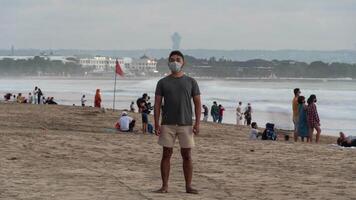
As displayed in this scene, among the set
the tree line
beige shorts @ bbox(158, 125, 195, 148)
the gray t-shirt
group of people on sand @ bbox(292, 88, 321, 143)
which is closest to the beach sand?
beige shorts @ bbox(158, 125, 195, 148)

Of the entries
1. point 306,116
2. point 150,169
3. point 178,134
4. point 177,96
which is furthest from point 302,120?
point 177,96

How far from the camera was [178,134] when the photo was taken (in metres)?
7.54

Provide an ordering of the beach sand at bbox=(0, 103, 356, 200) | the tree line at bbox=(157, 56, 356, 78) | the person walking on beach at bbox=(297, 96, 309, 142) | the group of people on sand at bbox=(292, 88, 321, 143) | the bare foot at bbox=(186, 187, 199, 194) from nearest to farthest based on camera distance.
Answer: the bare foot at bbox=(186, 187, 199, 194), the beach sand at bbox=(0, 103, 356, 200), the group of people on sand at bbox=(292, 88, 321, 143), the person walking on beach at bbox=(297, 96, 309, 142), the tree line at bbox=(157, 56, 356, 78)

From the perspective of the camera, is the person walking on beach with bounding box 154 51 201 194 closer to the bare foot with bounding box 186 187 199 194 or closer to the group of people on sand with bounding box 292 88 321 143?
the bare foot with bounding box 186 187 199 194

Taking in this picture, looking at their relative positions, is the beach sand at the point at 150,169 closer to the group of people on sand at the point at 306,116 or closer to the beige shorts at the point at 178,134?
the beige shorts at the point at 178,134

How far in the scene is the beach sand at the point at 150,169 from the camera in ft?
25.5

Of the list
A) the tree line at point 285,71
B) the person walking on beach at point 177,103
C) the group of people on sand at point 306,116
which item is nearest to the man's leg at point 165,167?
the person walking on beach at point 177,103

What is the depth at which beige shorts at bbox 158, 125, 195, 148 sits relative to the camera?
24.7ft

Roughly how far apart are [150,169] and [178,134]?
93.3 inches

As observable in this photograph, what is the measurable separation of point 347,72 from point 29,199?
185516mm

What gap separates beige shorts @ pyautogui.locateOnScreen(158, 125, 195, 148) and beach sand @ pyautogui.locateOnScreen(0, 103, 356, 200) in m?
0.53

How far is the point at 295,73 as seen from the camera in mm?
181500

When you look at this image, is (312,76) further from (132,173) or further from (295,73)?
(132,173)

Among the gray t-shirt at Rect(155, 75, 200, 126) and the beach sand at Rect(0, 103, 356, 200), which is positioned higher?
the gray t-shirt at Rect(155, 75, 200, 126)
